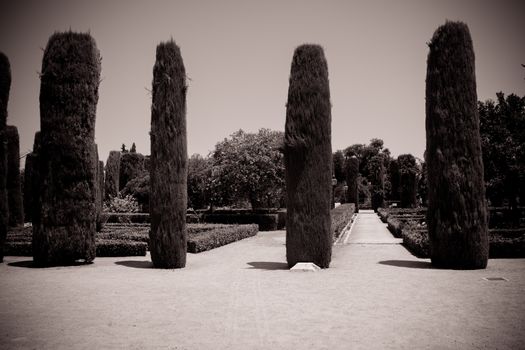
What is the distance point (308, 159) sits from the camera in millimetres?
13430

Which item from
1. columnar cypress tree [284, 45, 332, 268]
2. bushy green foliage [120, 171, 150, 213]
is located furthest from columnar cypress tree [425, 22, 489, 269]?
bushy green foliage [120, 171, 150, 213]

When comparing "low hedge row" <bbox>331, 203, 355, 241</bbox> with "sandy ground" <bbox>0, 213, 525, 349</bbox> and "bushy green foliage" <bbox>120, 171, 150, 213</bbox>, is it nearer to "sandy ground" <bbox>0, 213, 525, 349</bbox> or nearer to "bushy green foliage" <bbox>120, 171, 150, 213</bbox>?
"sandy ground" <bbox>0, 213, 525, 349</bbox>

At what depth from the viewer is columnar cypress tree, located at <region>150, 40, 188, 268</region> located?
13.6m

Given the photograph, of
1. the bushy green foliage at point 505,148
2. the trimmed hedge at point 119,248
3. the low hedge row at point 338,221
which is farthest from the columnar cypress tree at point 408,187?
the trimmed hedge at point 119,248

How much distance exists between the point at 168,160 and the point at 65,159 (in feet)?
11.2

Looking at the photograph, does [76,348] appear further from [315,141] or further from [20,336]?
[315,141]

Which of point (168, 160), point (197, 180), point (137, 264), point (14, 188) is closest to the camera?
point (168, 160)

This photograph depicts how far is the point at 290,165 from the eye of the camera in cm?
1359

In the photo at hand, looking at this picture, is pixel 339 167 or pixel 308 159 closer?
pixel 308 159

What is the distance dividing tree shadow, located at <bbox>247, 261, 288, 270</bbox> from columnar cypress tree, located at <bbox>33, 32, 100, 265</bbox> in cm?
556

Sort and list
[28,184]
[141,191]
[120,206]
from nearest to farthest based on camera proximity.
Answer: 1. [28,184]
2. [120,206]
3. [141,191]

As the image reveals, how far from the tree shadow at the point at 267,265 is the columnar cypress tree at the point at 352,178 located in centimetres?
4128

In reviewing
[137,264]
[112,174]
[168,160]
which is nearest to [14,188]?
[112,174]

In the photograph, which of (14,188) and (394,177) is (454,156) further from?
(394,177)
